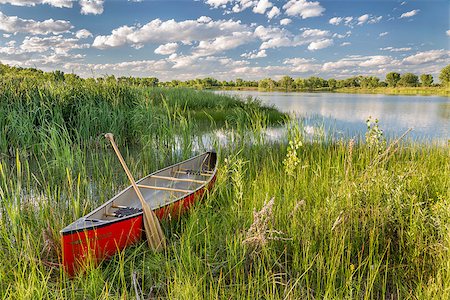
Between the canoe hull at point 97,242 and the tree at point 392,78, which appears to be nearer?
the canoe hull at point 97,242

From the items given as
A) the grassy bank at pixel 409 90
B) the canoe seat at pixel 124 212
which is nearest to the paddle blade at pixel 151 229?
the canoe seat at pixel 124 212

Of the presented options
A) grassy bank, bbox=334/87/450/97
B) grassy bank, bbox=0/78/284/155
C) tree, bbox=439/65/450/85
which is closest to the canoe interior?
grassy bank, bbox=0/78/284/155

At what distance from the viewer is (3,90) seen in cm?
789

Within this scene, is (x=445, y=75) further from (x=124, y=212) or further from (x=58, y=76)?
(x=124, y=212)

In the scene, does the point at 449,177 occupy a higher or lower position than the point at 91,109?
lower

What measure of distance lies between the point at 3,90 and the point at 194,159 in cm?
534

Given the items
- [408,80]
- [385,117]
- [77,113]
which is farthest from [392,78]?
[77,113]

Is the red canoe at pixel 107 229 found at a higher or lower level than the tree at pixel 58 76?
lower

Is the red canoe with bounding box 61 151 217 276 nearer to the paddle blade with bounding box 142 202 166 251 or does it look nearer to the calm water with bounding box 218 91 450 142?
the paddle blade with bounding box 142 202 166 251

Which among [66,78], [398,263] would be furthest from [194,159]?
[66,78]

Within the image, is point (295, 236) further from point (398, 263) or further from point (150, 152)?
point (150, 152)

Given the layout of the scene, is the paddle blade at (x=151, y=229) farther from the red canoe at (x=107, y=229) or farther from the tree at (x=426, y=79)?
the tree at (x=426, y=79)

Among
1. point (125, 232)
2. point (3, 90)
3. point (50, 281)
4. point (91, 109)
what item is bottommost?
point (50, 281)

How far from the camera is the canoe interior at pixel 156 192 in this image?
3185mm
